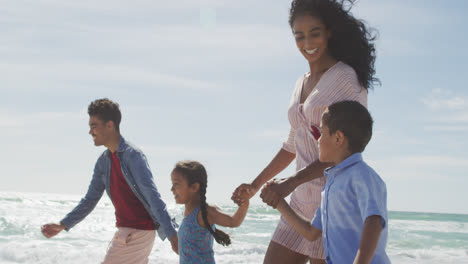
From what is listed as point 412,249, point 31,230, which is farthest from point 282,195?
point 412,249

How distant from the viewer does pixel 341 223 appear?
7.69ft

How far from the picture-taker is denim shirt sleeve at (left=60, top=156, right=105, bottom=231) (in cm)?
482

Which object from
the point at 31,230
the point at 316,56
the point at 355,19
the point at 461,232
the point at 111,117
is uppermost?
the point at 355,19

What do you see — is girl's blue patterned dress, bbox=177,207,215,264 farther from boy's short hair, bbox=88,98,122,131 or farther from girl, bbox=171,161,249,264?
boy's short hair, bbox=88,98,122,131

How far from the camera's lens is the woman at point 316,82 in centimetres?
292

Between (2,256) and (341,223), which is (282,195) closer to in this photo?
(341,223)

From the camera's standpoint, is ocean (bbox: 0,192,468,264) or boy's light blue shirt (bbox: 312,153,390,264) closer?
boy's light blue shirt (bbox: 312,153,390,264)

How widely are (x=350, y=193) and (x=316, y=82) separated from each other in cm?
96

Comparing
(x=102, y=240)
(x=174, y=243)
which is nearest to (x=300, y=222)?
(x=174, y=243)

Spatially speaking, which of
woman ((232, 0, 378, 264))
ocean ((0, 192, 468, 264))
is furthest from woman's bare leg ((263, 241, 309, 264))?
ocean ((0, 192, 468, 264))

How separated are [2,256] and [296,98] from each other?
10.8m

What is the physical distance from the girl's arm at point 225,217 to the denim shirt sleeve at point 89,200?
4.91ft

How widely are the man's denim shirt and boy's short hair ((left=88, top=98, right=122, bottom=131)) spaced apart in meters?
0.20

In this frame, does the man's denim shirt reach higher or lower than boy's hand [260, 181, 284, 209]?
lower
